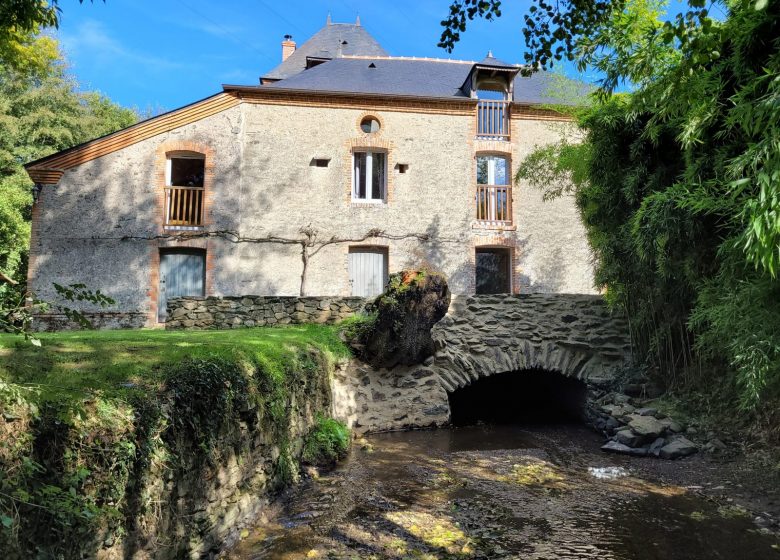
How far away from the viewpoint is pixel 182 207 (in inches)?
471

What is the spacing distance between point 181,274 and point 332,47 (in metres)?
9.10

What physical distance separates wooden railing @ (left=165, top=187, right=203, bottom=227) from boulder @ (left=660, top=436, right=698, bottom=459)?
1023 cm

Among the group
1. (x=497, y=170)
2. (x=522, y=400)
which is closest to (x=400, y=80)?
(x=497, y=170)

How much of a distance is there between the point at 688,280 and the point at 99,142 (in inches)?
464

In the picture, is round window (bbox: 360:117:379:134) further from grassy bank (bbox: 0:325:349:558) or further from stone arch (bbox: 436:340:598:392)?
grassy bank (bbox: 0:325:349:558)

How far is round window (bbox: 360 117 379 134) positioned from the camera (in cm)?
1275

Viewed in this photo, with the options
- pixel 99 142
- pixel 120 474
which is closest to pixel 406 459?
pixel 120 474

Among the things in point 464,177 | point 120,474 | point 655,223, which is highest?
point 464,177

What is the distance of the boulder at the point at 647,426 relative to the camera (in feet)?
22.0

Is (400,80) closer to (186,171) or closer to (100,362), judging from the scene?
(186,171)

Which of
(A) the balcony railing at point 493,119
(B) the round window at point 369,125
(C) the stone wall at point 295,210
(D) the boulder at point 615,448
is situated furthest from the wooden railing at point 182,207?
(D) the boulder at point 615,448

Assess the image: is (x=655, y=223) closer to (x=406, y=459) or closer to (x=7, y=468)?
(x=406, y=459)

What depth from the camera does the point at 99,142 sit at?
11359mm

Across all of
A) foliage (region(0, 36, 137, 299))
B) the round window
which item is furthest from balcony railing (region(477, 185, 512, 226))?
foliage (region(0, 36, 137, 299))
